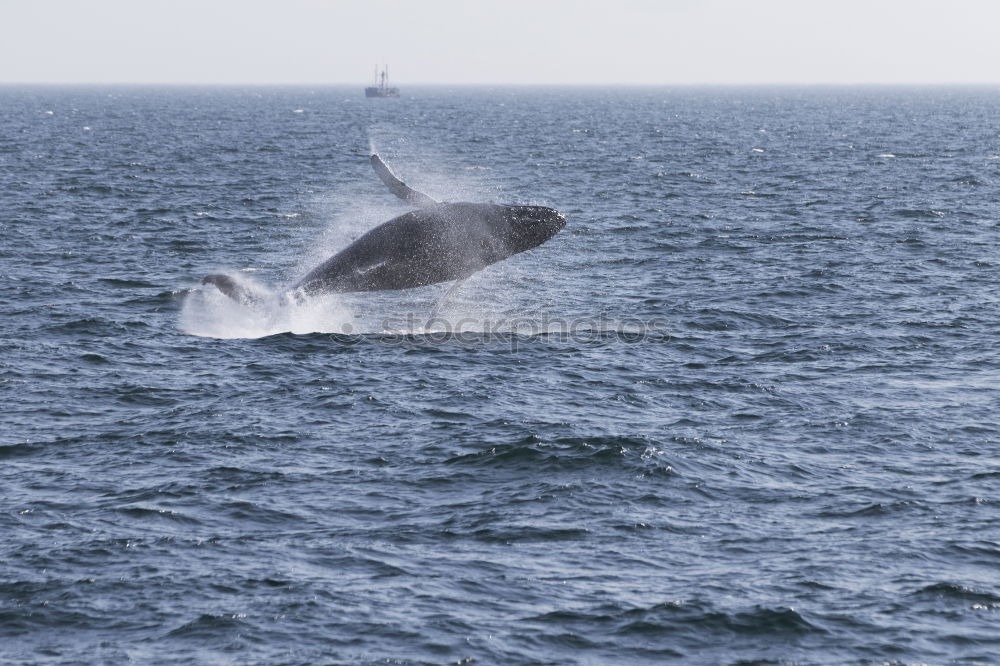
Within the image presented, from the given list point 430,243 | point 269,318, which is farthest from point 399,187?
point 269,318

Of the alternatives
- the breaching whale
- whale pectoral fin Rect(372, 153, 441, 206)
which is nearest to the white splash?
the breaching whale

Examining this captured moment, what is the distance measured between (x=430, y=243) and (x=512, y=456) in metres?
5.21

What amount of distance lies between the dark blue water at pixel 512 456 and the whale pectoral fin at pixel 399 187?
4.71 metres

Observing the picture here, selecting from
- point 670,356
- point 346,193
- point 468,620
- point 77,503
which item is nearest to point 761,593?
point 468,620

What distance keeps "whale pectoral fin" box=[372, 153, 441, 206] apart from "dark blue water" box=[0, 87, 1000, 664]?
15.5ft

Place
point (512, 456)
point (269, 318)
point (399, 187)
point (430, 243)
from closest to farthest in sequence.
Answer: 1. point (512, 456)
2. point (399, 187)
3. point (430, 243)
4. point (269, 318)

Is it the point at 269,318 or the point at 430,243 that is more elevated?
the point at 430,243

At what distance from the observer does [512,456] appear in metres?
25.2

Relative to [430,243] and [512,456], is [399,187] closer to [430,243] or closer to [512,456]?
[430,243]

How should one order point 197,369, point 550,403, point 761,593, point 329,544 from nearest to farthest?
point 761,593, point 329,544, point 550,403, point 197,369

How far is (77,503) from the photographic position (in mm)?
22297

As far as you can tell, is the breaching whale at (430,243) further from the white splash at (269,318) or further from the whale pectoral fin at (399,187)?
the white splash at (269,318)

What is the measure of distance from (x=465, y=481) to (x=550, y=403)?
5.65 meters

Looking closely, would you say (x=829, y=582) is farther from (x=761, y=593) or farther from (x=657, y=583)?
(x=657, y=583)
